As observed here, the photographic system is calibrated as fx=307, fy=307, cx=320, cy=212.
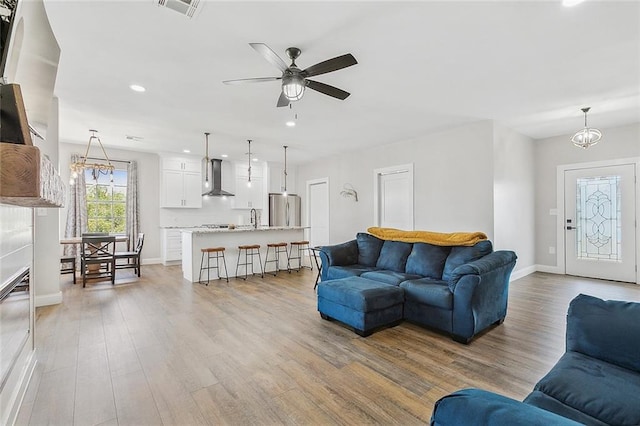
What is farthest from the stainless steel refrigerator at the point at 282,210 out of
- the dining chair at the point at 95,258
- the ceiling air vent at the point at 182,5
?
the ceiling air vent at the point at 182,5

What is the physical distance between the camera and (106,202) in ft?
23.3

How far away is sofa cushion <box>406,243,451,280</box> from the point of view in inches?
151

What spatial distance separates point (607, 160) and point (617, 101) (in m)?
1.85

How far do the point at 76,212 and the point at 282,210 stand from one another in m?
4.88

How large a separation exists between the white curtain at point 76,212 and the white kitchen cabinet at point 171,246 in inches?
63.9

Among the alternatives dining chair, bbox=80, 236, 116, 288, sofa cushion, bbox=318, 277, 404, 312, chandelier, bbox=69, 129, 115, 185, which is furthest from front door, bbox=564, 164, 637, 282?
chandelier, bbox=69, 129, 115, 185

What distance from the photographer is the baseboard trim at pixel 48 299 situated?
413 cm

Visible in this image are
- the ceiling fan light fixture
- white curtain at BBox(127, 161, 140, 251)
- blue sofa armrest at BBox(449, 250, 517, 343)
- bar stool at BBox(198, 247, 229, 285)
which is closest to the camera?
the ceiling fan light fixture

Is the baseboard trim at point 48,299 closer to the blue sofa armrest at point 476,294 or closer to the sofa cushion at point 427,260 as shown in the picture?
the sofa cushion at point 427,260

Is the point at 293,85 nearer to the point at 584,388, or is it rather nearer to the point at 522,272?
the point at 584,388

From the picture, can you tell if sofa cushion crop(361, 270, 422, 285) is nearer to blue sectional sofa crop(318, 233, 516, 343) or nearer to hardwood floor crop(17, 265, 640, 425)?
blue sectional sofa crop(318, 233, 516, 343)

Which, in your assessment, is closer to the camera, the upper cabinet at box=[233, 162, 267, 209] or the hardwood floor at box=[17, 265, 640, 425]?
the hardwood floor at box=[17, 265, 640, 425]

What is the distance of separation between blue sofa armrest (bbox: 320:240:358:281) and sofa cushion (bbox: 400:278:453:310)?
1.21 metres

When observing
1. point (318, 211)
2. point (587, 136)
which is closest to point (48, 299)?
point (318, 211)
